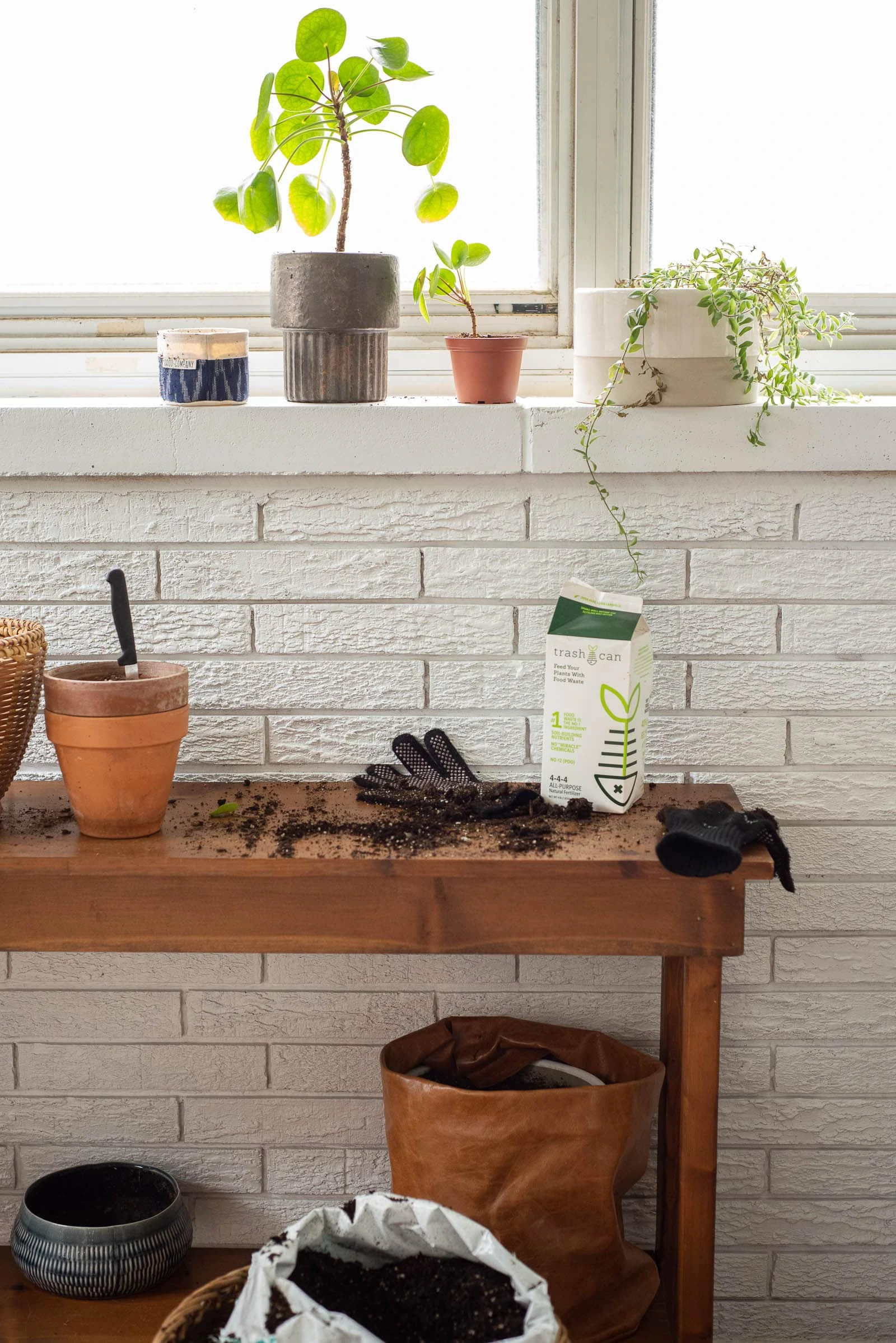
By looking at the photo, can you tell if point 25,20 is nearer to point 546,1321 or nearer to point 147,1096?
point 147,1096

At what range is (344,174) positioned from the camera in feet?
4.98

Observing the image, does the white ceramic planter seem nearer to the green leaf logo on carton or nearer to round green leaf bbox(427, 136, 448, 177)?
round green leaf bbox(427, 136, 448, 177)

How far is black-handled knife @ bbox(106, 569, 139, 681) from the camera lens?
1367 mm

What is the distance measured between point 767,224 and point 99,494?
36.3 inches

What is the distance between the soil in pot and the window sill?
33.9 inches

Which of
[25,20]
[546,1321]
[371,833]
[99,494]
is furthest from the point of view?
[25,20]

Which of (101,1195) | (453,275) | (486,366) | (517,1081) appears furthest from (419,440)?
(101,1195)

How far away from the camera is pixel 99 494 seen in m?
1.53

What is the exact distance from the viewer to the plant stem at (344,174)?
1494 millimetres

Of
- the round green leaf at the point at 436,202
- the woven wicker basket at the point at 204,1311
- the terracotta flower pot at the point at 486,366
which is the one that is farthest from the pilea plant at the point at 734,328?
the woven wicker basket at the point at 204,1311

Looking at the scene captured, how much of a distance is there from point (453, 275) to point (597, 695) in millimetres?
556

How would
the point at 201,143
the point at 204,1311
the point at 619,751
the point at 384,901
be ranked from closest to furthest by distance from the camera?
the point at 204,1311
the point at 384,901
the point at 619,751
the point at 201,143

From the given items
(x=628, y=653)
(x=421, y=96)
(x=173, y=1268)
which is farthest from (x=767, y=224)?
(x=173, y=1268)

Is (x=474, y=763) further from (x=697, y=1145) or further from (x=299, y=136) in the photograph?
(x=299, y=136)
